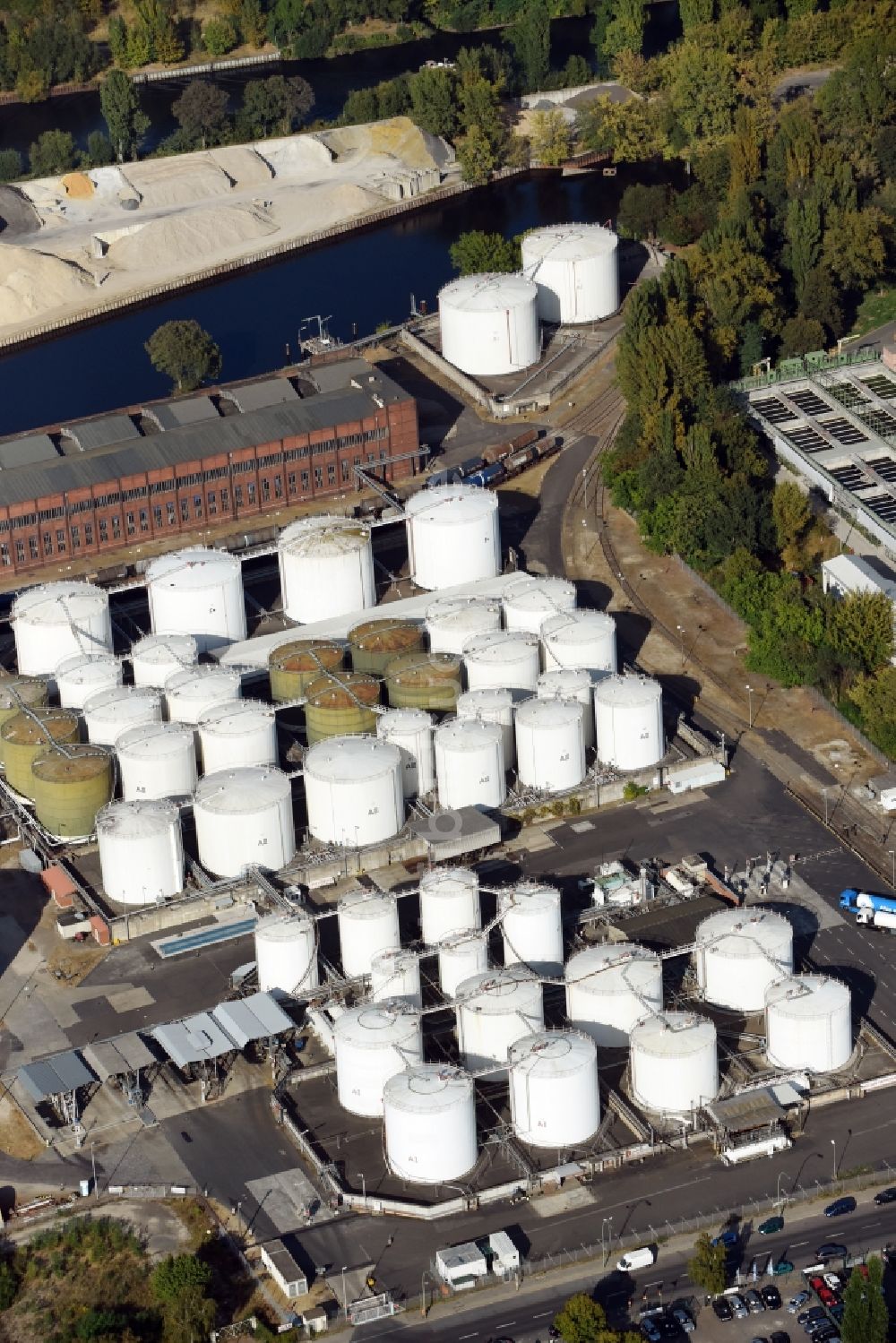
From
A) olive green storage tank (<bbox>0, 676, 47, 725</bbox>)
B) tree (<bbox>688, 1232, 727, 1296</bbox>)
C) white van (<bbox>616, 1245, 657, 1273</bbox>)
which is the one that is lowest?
white van (<bbox>616, 1245, 657, 1273</bbox>)

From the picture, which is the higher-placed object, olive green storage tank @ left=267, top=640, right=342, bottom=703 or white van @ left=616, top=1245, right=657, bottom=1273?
olive green storage tank @ left=267, top=640, right=342, bottom=703

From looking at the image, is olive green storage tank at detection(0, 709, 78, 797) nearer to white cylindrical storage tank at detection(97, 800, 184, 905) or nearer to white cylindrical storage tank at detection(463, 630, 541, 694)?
white cylindrical storage tank at detection(97, 800, 184, 905)

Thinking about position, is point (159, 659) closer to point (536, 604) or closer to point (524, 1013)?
point (536, 604)

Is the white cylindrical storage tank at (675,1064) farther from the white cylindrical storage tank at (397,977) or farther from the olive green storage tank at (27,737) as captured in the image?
the olive green storage tank at (27,737)

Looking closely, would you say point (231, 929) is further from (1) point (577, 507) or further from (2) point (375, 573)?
(1) point (577, 507)

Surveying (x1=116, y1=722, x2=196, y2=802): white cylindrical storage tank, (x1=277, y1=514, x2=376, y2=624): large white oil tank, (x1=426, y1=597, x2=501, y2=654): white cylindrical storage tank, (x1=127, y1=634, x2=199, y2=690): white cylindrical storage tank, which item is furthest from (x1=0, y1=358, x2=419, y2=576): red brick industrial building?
(x1=116, y1=722, x2=196, y2=802): white cylindrical storage tank

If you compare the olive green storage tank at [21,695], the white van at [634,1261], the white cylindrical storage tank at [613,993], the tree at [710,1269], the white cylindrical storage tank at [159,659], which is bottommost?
the white van at [634,1261]

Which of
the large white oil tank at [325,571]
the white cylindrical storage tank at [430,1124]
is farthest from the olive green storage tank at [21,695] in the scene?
the white cylindrical storage tank at [430,1124]
